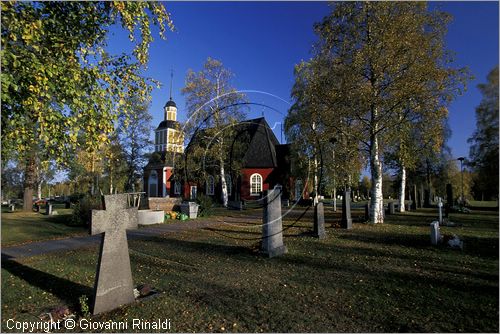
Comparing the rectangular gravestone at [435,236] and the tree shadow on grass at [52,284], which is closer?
the tree shadow on grass at [52,284]

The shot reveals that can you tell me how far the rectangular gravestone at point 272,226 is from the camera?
9.34 m

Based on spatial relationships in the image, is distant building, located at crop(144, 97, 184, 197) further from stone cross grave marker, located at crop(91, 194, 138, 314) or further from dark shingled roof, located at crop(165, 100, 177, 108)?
stone cross grave marker, located at crop(91, 194, 138, 314)

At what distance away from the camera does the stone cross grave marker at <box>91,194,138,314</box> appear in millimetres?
5305

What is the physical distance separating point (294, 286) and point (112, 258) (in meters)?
3.70

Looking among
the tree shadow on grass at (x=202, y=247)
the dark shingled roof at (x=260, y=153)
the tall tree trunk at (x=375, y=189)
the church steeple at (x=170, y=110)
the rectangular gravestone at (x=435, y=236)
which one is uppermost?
the church steeple at (x=170, y=110)

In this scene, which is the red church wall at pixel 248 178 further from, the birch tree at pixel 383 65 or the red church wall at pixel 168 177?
the birch tree at pixel 383 65

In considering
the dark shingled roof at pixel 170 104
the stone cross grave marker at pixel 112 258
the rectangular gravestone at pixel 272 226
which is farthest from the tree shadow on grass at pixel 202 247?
the dark shingled roof at pixel 170 104

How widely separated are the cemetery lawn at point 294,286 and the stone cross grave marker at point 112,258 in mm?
268

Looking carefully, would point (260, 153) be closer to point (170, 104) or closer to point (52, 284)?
point (170, 104)

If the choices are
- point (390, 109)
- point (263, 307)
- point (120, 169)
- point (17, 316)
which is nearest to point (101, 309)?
point (17, 316)

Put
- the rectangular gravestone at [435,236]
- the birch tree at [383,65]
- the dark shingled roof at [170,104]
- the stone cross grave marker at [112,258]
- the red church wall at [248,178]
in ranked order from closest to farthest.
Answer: the stone cross grave marker at [112,258] → the rectangular gravestone at [435,236] → the birch tree at [383,65] → the red church wall at [248,178] → the dark shingled roof at [170,104]

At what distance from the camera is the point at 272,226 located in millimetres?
9430

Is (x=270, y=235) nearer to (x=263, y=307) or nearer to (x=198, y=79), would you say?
(x=263, y=307)

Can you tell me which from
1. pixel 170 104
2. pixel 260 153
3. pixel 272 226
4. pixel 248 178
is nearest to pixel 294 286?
pixel 272 226
